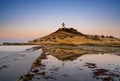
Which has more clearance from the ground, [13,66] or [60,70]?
[13,66]

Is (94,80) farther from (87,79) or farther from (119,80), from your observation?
(119,80)

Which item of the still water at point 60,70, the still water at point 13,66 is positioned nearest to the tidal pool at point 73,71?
the still water at point 60,70

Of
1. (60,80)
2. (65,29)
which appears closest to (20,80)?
(60,80)

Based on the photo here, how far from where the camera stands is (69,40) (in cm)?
14712

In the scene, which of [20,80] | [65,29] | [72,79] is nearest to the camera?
[20,80]

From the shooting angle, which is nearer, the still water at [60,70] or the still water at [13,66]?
the still water at [60,70]

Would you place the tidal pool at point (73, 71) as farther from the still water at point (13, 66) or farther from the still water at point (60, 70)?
the still water at point (13, 66)

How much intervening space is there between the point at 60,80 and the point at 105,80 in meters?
5.49

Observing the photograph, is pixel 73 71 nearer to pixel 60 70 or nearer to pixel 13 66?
pixel 60 70

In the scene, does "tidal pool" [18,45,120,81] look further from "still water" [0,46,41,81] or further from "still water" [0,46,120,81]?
"still water" [0,46,41,81]

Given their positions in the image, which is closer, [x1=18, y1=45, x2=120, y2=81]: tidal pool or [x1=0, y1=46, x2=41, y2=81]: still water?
[x1=18, y1=45, x2=120, y2=81]: tidal pool

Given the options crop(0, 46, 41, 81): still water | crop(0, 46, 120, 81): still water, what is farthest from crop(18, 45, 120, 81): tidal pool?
crop(0, 46, 41, 81): still water

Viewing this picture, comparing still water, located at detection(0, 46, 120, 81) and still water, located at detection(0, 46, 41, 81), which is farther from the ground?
still water, located at detection(0, 46, 41, 81)

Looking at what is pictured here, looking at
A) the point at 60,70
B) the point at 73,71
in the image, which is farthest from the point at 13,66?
the point at 73,71
